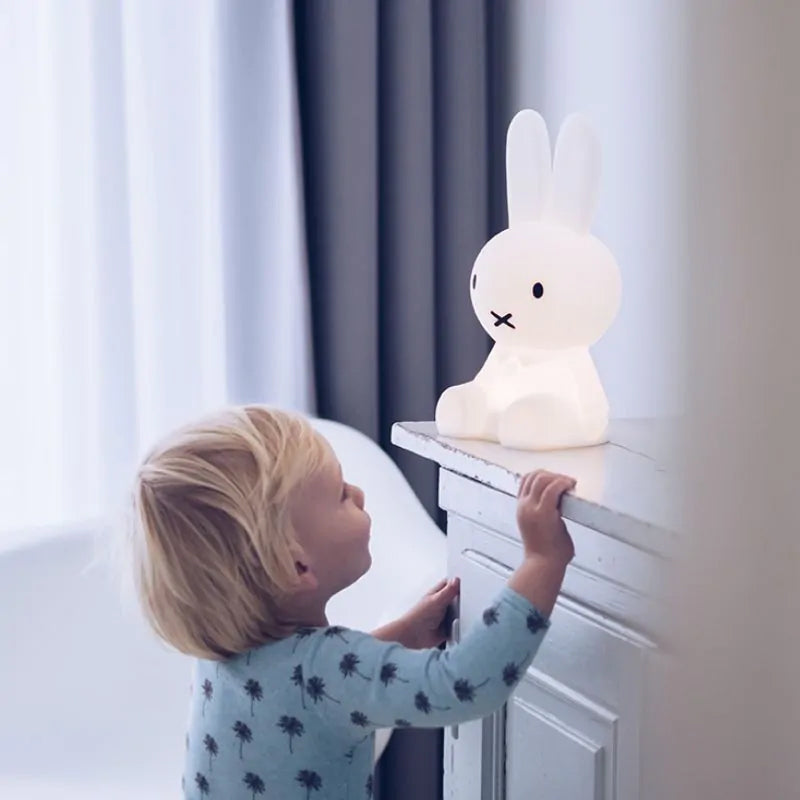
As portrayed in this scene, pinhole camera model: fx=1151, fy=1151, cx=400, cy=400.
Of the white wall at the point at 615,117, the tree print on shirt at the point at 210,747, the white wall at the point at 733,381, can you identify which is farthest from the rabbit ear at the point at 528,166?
the white wall at the point at 733,381

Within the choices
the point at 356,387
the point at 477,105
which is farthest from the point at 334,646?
the point at 477,105

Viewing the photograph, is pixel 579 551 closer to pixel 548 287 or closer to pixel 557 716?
pixel 557 716

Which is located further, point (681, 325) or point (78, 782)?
point (78, 782)

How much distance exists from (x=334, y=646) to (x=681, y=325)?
0.67 metres

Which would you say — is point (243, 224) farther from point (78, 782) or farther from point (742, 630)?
point (742, 630)

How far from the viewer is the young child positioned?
0.88m

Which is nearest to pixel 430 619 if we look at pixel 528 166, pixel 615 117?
pixel 528 166

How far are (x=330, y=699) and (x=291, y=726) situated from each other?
5 centimetres

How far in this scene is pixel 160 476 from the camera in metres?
0.91

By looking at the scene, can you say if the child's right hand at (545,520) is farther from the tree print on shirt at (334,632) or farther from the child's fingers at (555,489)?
the tree print on shirt at (334,632)

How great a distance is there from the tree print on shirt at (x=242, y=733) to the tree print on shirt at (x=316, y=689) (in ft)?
0.23

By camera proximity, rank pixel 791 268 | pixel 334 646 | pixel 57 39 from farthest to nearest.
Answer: pixel 57 39, pixel 334 646, pixel 791 268

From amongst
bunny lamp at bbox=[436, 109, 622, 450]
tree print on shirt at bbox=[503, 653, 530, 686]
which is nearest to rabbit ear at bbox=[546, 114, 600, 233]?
bunny lamp at bbox=[436, 109, 622, 450]

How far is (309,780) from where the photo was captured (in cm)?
93
